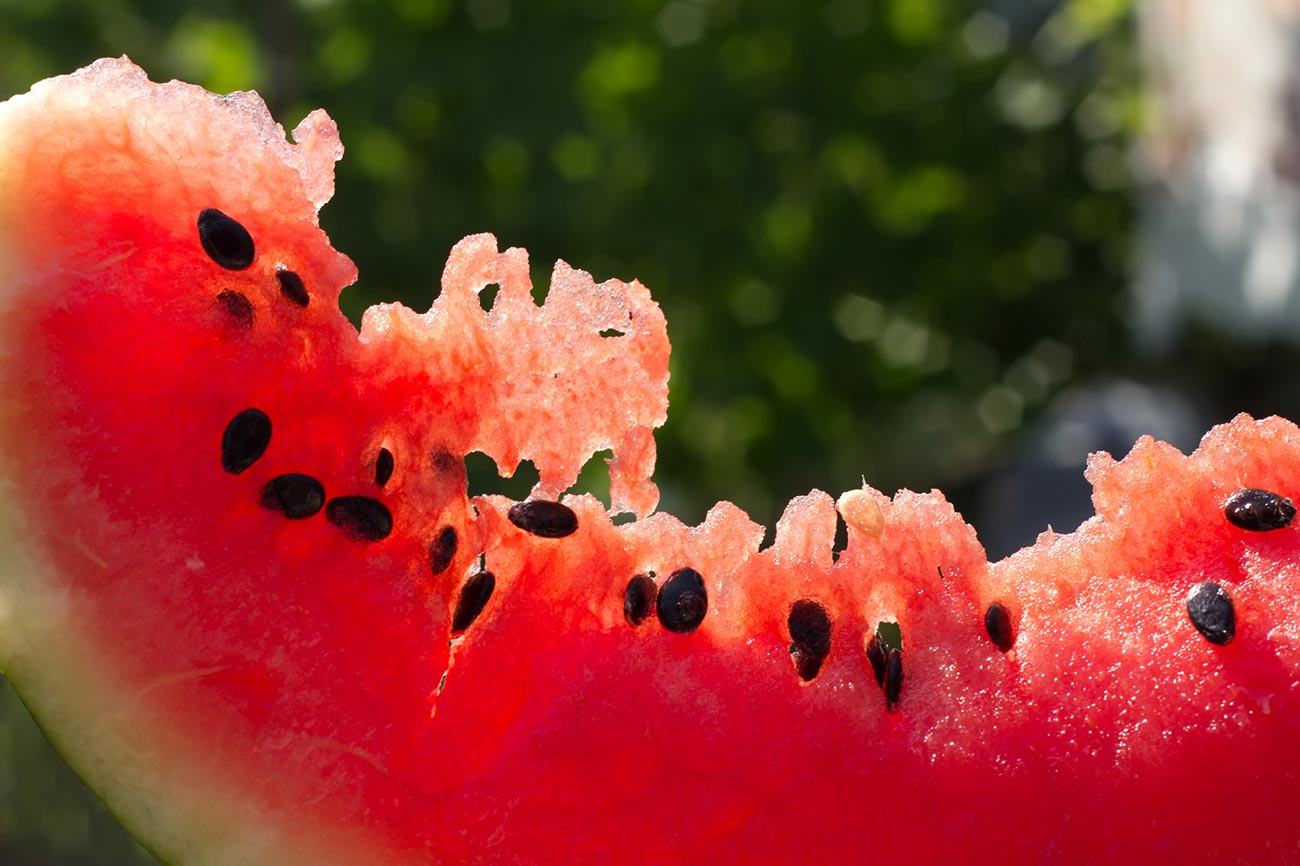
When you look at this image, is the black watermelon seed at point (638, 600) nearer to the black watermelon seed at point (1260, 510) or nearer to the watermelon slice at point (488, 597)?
the watermelon slice at point (488, 597)

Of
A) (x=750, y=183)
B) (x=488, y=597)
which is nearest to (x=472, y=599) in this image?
(x=488, y=597)

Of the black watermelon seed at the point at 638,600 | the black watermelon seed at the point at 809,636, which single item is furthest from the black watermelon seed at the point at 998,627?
the black watermelon seed at the point at 638,600

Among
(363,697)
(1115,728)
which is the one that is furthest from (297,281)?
(1115,728)

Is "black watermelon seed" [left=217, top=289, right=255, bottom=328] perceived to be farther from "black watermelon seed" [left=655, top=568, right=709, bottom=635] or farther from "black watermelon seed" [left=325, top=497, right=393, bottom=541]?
"black watermelon seed" [left=655, top=568, right=709, bottom=635]

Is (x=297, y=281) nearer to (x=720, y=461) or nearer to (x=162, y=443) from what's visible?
(x=162, y=443)

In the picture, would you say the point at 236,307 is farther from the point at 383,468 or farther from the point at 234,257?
the point at 383,468
